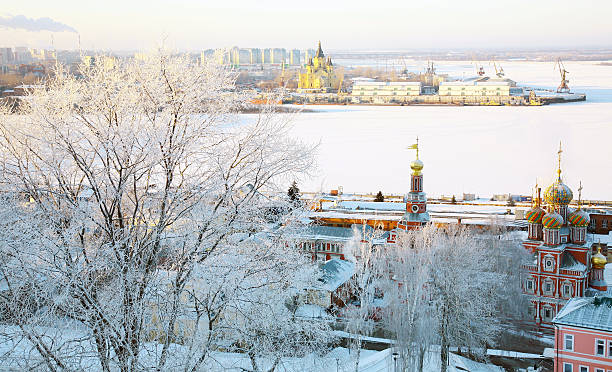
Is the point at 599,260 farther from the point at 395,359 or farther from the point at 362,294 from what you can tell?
the point at 362,294

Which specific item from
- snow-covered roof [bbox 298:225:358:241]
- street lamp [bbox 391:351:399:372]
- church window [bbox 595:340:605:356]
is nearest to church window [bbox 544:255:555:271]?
church window [bbox 595:340:605:356]

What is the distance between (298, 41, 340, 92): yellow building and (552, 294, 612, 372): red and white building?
68.6 metres

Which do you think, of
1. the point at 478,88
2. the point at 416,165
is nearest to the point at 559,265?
the point at 416,165

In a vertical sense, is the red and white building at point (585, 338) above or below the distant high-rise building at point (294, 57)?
below

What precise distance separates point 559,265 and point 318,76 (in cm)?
6730

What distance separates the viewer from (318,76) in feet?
253

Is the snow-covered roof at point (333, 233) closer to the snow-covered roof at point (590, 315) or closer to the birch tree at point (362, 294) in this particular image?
the birch tree at point (362, 294)

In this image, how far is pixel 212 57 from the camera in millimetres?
4699

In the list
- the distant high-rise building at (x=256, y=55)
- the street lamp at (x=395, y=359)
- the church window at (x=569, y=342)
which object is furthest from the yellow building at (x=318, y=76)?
the church window at (x=569, y=342)

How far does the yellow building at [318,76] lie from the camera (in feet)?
253

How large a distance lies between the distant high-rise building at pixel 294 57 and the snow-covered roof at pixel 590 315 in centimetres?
9646

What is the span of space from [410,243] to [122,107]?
8552 mm

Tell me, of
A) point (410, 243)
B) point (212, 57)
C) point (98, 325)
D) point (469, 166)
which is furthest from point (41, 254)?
point (469, 166)

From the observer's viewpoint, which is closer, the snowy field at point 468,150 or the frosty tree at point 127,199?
the frosty tree at point 127,199
